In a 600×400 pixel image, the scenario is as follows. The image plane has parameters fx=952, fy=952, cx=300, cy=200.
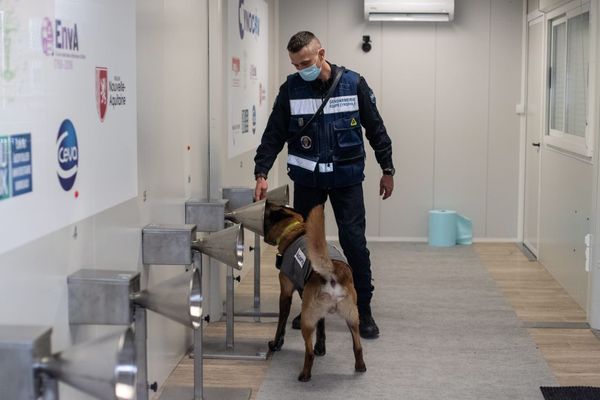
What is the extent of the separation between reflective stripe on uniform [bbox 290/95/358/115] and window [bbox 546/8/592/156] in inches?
62.0

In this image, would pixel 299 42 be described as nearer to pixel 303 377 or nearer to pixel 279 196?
pixel 279 196

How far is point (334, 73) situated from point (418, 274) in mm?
2282

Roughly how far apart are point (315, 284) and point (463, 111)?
13.8 feet

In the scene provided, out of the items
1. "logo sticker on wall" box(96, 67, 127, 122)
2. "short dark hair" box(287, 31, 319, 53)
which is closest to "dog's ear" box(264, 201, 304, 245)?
"short dark hair" box(287, 31, 319, 53)

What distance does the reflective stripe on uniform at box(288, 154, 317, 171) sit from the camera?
4812 mm

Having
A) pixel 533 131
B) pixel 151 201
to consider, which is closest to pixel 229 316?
pixel 151 201

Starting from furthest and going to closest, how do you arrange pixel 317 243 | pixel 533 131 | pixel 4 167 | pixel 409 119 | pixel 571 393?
pixel 409 119 → pixel 533 131 → pixel 571 393 → pixel 317 243 → pixel 4 167

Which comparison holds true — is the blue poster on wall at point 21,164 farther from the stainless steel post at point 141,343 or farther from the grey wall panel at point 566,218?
the grey wall panel at point 566,218

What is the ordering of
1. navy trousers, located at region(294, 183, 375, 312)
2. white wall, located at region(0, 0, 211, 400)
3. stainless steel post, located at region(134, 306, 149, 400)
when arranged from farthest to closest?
navy trousers, located at region(294, 183, 375, 312), stainless steel post, located at region(134, 306, 149, 400), white wall, located at region(0, 0, 211, 400)

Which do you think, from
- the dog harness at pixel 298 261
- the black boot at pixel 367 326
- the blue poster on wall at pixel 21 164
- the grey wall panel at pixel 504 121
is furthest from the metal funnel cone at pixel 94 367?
the grey wall panel at pixel 504 121

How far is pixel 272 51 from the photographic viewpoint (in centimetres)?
779

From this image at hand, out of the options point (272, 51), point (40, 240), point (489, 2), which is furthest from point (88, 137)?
point (489, 2)

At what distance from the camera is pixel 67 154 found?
111 inches

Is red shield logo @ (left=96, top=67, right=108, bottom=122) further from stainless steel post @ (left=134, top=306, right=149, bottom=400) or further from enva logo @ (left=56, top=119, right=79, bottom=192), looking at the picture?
stainless steel post @ (left=134, top=306, right=149, bottom=400)
